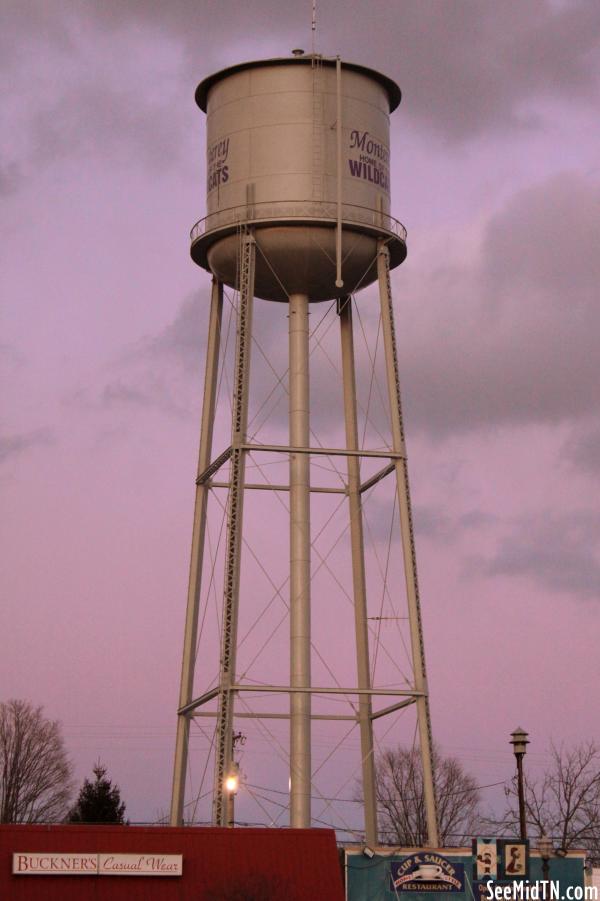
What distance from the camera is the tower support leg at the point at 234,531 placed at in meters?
44.1

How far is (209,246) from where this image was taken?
48531 mm

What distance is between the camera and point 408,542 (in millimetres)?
46500

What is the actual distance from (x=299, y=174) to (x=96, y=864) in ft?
53.9

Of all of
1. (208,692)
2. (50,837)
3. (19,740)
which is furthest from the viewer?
(19,740)

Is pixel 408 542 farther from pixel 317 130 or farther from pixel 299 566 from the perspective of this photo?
pixel 317 130

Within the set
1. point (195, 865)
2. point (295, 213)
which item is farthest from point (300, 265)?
point (195, 865)

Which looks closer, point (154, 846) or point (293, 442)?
point (154, 846)

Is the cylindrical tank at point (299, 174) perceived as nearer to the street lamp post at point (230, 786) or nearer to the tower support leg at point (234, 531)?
the tower support leg at point (234, 531)

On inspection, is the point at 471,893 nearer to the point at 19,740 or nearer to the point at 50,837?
the point at 50,837

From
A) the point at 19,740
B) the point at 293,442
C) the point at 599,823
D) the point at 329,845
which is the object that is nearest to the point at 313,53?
the point at 293,442

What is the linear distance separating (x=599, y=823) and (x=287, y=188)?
Answer: 34478 mm

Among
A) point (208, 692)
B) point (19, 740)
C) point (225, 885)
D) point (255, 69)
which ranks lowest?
point (225, 885)

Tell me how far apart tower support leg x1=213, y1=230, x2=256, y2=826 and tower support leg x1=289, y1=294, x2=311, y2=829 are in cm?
201

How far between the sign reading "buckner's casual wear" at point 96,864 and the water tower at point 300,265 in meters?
4.37
